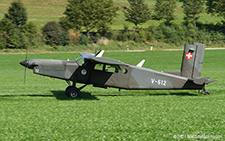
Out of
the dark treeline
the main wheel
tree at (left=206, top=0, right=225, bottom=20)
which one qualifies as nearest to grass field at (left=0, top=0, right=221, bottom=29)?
tree at (left=206, top=0, right=225, bottom=20)

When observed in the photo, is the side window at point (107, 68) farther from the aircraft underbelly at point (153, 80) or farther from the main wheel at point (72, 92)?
the main wheel at point (72, 92)

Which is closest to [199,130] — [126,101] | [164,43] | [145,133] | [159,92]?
[145,133]

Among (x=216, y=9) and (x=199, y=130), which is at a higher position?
(x=216, y=9)

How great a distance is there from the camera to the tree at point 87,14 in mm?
63844

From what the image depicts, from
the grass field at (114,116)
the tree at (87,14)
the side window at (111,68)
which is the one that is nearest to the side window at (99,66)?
the side window at (111,68)

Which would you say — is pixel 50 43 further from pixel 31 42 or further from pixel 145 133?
pixel 145 133

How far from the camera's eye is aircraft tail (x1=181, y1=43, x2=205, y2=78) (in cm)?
1631

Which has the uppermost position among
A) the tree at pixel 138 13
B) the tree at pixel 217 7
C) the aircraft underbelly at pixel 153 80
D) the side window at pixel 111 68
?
the tree at pixel 217 7

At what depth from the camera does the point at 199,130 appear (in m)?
9.63

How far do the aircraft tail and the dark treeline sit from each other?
134 feet

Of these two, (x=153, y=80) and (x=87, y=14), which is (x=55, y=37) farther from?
(x=153, y=80)

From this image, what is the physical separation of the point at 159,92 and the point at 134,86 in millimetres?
2353

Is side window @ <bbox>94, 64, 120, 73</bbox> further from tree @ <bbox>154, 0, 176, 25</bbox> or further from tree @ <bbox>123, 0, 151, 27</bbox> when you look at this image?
tree @ <bbox>154, 0, 176, 25</bbox>

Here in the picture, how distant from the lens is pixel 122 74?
16078 mm
